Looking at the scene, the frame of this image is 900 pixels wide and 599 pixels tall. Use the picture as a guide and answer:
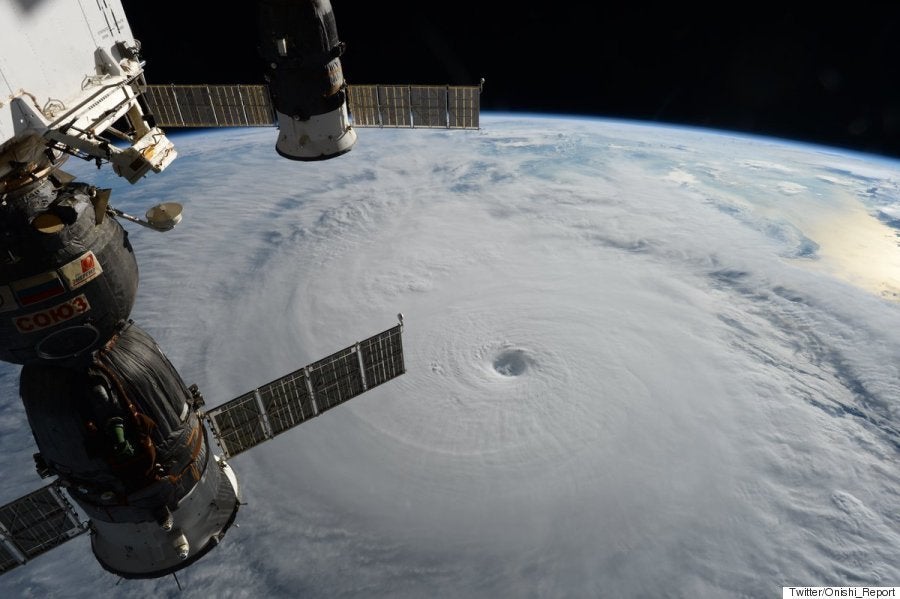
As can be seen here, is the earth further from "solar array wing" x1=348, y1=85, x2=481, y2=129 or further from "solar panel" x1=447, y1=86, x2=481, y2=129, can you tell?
"solar array wing" x1=348, y1=85, x2=481, y2=129

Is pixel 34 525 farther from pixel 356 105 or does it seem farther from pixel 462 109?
pixel 462 109

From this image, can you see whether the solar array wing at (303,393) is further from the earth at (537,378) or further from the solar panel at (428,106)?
the solar panel at (428,106)

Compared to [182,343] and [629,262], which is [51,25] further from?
[629,262]

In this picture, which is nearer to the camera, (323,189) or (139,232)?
(139,232)

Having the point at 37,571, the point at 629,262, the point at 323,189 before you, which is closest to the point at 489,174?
the point at 323,189

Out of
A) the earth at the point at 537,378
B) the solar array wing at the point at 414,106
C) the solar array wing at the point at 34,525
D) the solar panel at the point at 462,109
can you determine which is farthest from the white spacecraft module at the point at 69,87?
the earth at the point at 537,378

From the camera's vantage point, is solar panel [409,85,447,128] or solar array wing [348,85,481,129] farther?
solar panel [409,85,447,128]

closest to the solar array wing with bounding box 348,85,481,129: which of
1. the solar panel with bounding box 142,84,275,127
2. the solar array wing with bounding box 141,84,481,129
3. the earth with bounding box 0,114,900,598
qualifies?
the solar array wing with bounding box 141,84,481,129
